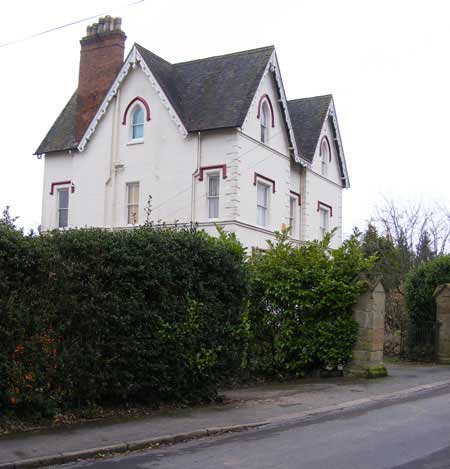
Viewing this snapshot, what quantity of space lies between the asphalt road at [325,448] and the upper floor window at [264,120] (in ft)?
58.5

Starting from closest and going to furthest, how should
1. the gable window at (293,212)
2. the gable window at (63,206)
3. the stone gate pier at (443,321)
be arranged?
the stone gate pier at (443,321) → the gable window at (63,206) → the gable window at (293,212)

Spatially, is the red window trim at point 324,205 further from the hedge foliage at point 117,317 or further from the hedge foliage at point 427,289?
the hedge foliage at point 117,317

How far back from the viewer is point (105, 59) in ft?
96.3

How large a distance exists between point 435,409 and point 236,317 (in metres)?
3.98

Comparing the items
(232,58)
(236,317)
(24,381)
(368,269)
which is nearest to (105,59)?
(232,58)

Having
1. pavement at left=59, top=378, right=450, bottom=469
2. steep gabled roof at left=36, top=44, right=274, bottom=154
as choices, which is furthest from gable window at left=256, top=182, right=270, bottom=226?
pavement at left=59, top=378, right=450, bottom=469

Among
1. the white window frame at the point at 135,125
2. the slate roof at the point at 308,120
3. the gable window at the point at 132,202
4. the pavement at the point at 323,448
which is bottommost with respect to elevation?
the pavement at the point at 323,448

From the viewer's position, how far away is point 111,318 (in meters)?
10.8

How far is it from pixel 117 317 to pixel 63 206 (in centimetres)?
1990

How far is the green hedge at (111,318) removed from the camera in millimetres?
9906

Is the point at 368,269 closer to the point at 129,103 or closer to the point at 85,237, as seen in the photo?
the point at 85,237

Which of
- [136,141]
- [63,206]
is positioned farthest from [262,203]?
[63,206]

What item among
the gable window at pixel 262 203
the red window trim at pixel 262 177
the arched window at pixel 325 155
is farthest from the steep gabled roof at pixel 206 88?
the arched window at pixel 325 155

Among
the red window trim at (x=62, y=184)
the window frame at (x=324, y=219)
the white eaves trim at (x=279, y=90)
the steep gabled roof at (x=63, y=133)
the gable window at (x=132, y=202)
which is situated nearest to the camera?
the white eaves trim at (x=279, y=90)
